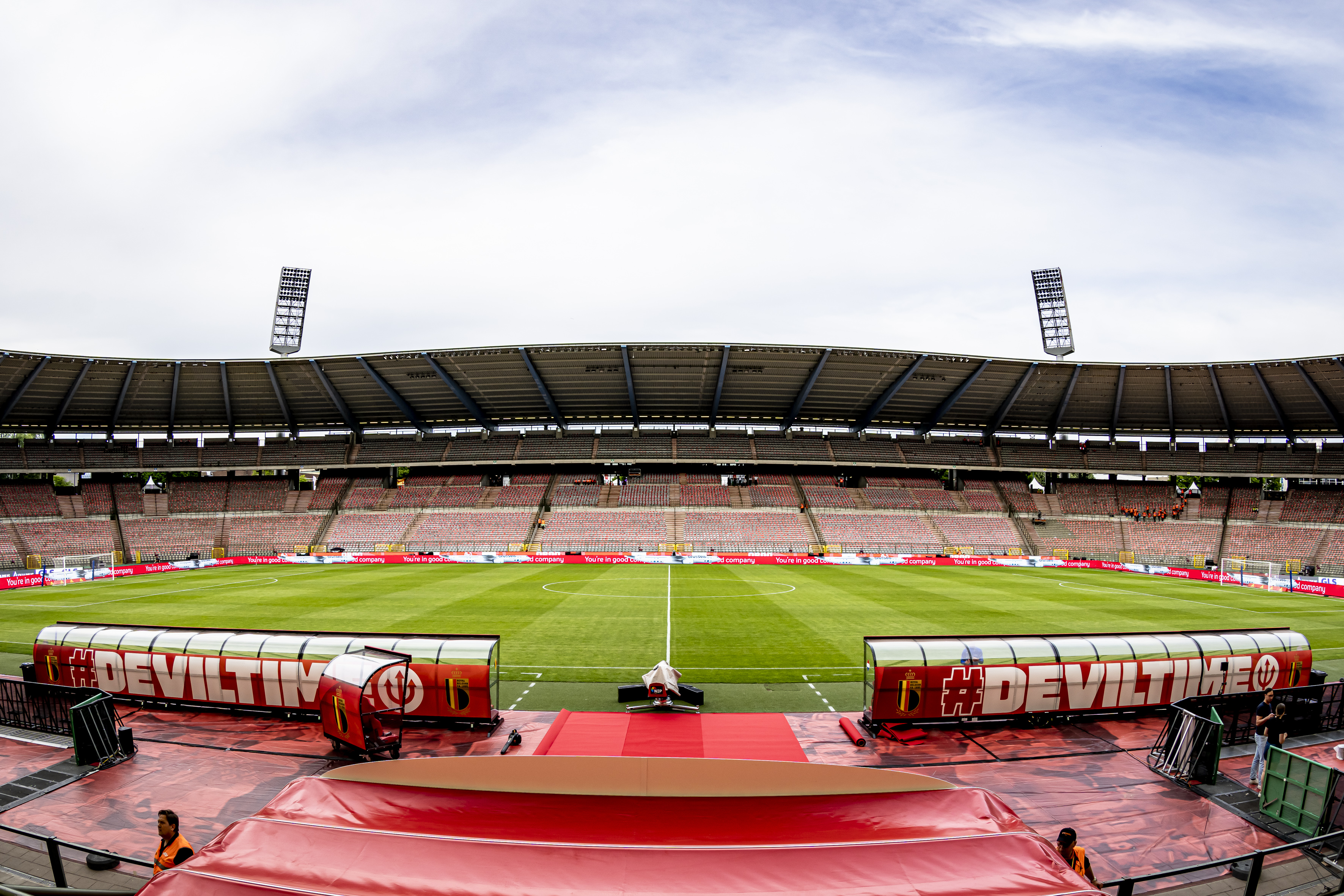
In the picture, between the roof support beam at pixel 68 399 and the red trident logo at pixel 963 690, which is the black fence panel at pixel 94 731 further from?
the roof support beam at pixel 68 399

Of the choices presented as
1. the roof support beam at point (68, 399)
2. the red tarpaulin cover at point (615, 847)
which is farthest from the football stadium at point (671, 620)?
the roof support beam at point (68, 399)

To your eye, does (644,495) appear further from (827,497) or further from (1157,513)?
(1157,513)

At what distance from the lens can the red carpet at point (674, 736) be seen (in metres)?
10.7

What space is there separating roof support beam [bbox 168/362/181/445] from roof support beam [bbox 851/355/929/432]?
203 ft

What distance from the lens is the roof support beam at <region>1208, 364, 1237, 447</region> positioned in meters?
50.1

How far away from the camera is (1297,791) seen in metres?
8.91

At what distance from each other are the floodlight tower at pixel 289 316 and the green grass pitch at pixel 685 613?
2400 centimetres

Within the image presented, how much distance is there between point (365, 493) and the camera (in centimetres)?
6078

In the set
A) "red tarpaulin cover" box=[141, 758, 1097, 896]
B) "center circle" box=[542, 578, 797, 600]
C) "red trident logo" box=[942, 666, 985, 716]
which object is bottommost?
"center circle" box=[542, 578, 797, 600]

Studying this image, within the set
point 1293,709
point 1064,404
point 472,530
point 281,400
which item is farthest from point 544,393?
point 1293,709

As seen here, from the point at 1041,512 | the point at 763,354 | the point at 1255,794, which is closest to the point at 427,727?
the point at 1255,794

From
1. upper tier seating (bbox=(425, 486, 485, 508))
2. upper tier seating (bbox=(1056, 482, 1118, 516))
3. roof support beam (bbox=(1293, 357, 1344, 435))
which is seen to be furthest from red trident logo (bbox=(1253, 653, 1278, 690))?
upper tier seating (bbox=(425, 486, 485, 508))

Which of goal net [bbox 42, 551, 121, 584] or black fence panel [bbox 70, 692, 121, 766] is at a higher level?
black fence panel [bbox 70, 692, 121, 766]

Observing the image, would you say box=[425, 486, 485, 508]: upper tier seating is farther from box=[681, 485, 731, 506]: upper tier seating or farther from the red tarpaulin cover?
the red tarpaulin cover
